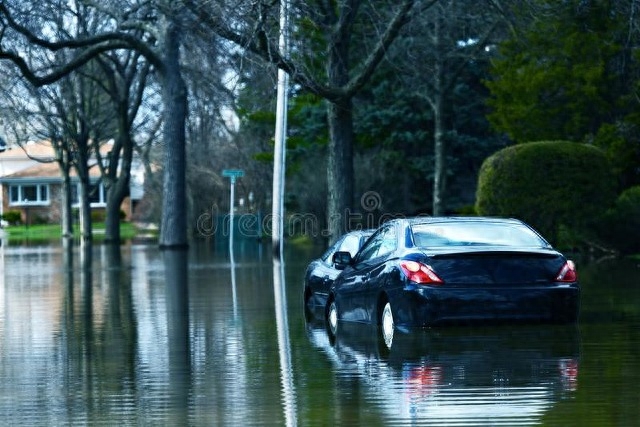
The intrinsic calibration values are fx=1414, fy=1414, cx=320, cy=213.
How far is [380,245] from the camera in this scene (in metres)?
15.5

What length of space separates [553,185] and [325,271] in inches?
589

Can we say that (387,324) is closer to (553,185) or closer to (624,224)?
(553,185)

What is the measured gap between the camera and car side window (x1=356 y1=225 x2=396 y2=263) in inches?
596

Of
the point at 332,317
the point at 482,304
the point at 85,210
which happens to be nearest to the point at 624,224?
the point at 332,317

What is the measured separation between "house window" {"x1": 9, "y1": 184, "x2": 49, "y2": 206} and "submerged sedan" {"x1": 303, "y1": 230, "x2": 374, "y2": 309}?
294 feet

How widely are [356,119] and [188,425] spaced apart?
44218 millimetres

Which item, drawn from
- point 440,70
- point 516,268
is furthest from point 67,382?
point 440,70

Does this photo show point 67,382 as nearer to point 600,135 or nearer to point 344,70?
point 344,70

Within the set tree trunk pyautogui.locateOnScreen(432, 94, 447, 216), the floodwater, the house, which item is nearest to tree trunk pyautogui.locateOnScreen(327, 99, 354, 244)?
the floodwater

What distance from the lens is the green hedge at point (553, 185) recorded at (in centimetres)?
3150

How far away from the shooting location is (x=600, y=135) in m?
37.7

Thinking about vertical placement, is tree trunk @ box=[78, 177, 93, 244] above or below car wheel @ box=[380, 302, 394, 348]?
above

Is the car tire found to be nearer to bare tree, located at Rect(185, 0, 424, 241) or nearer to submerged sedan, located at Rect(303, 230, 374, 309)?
submerged sedan, located at Rect(303, 230, 374, 309)

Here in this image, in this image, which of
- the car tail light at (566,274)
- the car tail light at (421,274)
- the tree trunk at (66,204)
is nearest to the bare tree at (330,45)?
the car tail light at (421,274)
